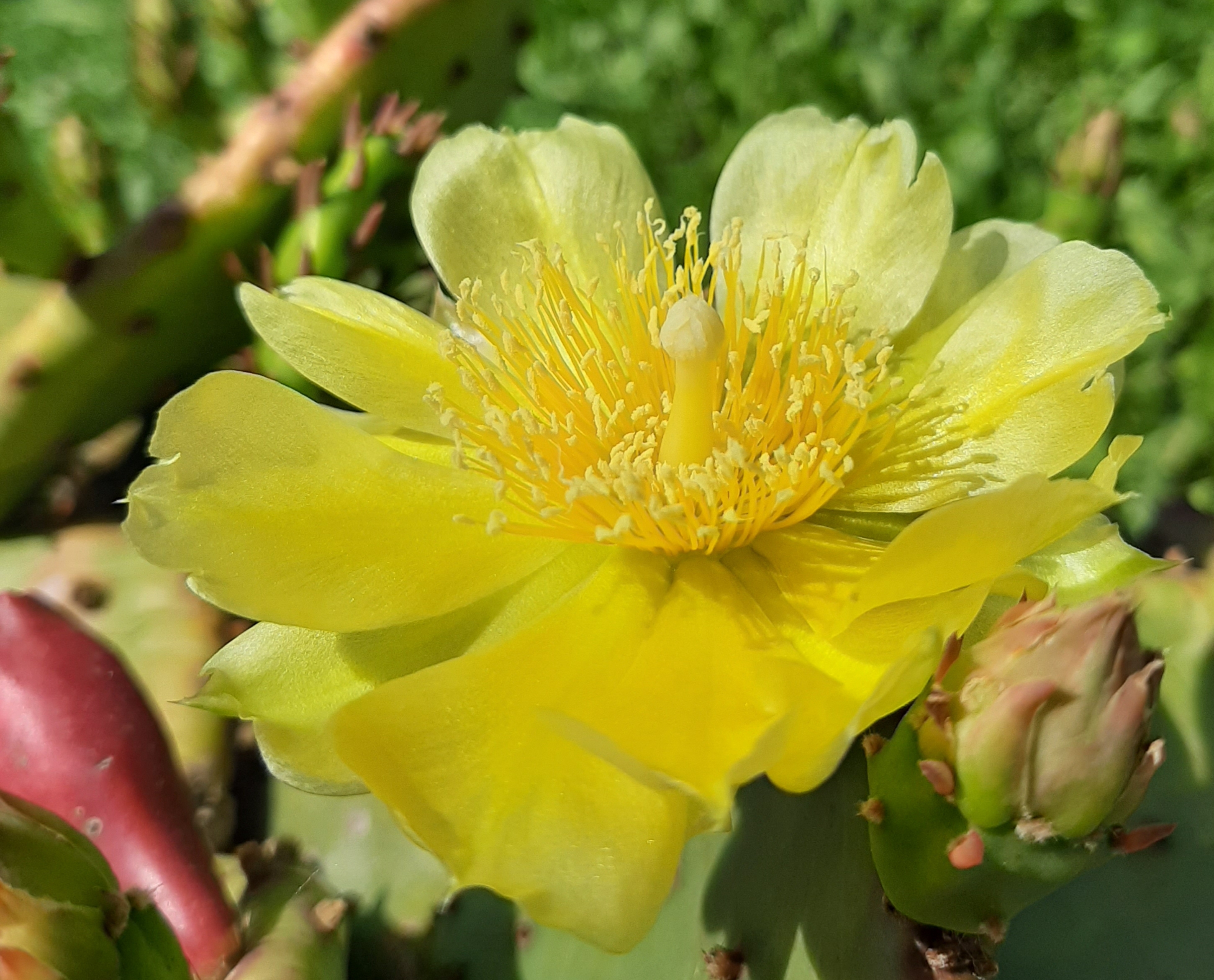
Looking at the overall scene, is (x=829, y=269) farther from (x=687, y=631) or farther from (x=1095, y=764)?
(x=1095, y=764)

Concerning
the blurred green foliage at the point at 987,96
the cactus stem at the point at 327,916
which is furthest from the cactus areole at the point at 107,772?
the blurred green foliage at the point at 987,96

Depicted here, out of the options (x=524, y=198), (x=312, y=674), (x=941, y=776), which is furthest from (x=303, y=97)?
(x=941, y=776)

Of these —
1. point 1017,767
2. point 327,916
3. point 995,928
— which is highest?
point 1017,767

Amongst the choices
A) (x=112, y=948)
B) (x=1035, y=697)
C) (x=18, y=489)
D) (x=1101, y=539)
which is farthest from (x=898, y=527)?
(x=18, y=489)

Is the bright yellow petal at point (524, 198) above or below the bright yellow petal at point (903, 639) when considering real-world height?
above

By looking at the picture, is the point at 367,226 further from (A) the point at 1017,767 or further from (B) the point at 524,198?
(A) the point at 1017,767

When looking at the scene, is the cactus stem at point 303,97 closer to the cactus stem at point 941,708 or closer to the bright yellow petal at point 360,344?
the bright yellow petal at point 360,344

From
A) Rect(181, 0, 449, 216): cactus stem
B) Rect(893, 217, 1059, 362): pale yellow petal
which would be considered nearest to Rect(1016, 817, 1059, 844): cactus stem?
Rect(893, 217, 1059, 362): pale yellow petal

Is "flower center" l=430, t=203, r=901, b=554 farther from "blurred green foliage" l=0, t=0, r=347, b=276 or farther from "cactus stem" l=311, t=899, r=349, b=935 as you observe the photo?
"blurred green foliage" l=0, t=0, r=347, b=276
